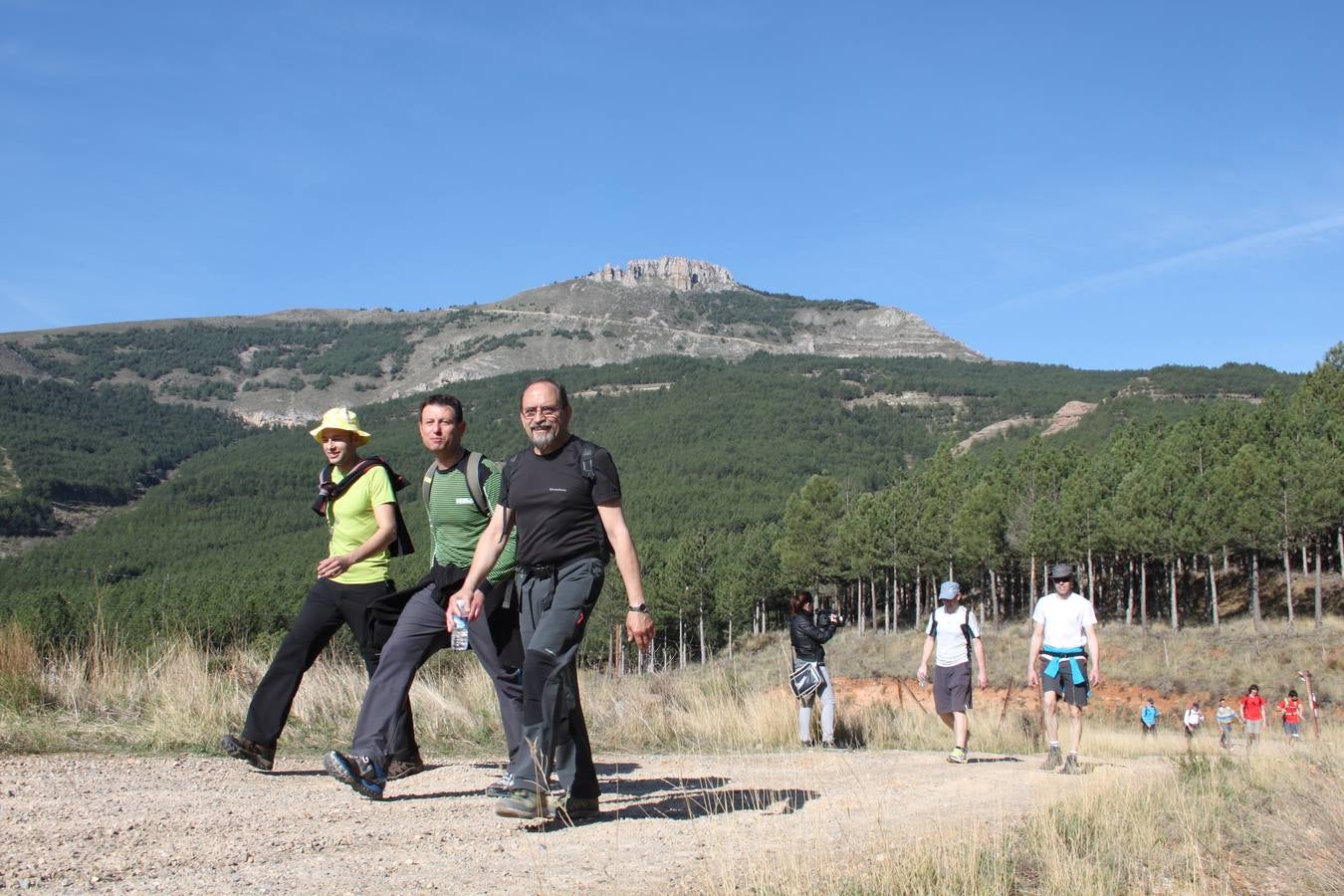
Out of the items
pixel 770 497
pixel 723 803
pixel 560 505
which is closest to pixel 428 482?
pixel 560 505

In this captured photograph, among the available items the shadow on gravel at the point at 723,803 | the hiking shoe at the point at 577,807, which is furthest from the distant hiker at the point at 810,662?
the hiking shoe at the point at 577,807

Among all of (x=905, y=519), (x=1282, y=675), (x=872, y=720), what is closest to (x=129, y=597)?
(x=905, y=519)

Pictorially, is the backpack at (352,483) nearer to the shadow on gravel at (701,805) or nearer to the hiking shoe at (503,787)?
the hiking shoe at (503,787)

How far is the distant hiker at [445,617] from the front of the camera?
16.5ft

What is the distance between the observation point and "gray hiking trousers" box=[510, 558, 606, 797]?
452 cm

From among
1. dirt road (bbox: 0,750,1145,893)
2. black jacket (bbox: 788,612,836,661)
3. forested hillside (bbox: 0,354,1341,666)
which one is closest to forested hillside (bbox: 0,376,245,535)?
forested hillside (bbox: 0,354,1341,666)

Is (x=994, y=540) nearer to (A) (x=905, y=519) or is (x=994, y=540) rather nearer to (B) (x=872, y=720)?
(A) (x=905, y=519)

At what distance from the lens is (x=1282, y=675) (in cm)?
3142

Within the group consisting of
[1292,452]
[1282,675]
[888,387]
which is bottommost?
[1282,675]

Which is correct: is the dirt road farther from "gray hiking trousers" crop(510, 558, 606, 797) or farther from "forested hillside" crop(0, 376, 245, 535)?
"forested hillside" crop(0, 376, 245, 535)

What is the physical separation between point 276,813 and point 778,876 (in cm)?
238

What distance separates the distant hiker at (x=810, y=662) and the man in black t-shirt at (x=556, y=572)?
15.0 ft

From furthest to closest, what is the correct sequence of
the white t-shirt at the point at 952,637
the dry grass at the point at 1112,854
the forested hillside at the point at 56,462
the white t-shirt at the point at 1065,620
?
the forested hillside at the point at 56,462, the white t-shirt at the point at 952,637, the white t-shirt at the point at 1065,620, the dry grass at the point at 1112,854

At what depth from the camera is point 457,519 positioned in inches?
213
